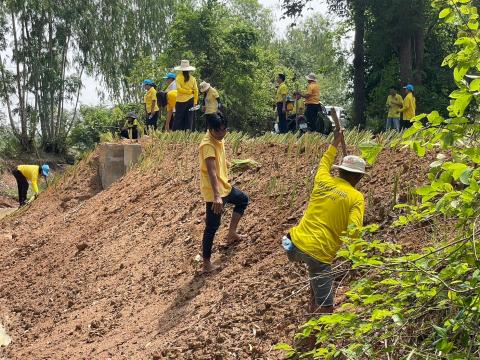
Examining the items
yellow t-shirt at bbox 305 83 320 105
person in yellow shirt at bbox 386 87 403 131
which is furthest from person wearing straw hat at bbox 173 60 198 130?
person in yellow shirt at bbox 386 87 403 131

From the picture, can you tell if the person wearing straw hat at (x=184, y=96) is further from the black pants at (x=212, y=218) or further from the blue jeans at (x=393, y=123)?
the black pants at (x=212, y=218)

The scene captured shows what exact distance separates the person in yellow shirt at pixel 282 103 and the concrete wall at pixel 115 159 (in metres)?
4.12

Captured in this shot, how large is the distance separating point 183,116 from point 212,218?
23.6ft

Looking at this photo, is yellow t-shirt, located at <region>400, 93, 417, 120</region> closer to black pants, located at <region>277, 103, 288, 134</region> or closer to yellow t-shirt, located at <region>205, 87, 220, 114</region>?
black pants, located at <region>277, 103, 288, 134</region>

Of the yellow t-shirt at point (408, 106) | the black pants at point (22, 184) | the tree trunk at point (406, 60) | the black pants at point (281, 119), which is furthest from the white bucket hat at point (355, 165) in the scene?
the tree trunk at point (406, 60)

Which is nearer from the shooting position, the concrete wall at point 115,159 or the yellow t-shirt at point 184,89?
the concrete wall at point 115,159

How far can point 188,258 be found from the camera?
8992 millimetres

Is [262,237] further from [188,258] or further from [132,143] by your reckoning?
[132,143]

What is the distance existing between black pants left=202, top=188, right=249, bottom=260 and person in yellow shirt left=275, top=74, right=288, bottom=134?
8951 mm

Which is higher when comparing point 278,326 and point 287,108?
point 287,108

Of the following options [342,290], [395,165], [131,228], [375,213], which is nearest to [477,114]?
[342,290]

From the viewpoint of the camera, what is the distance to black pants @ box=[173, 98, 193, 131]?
14828mm

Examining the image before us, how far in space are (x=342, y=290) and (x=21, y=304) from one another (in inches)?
231

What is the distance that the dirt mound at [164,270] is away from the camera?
6.84 meters
